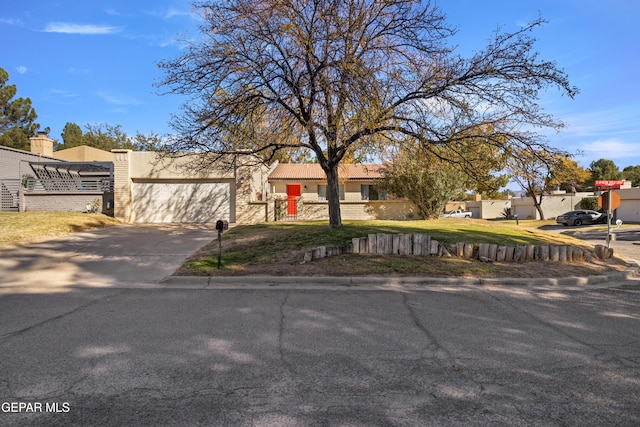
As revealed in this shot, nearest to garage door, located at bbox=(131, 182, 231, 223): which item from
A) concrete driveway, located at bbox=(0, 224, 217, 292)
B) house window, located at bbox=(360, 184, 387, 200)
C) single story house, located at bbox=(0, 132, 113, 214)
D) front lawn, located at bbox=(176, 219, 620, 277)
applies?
single story house, located at bbox=(0, 132, 113, 214)

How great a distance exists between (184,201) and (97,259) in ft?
34.8

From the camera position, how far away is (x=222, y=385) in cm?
356

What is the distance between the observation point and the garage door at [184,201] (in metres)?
21.0

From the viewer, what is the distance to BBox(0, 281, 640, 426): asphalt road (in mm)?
3121

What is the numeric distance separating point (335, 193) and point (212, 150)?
4266 millimetres

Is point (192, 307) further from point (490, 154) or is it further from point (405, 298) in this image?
point (490, 154)

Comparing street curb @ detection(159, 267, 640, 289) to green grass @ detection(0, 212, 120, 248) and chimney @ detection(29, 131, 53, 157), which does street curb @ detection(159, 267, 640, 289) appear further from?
chimney @ detection(29, 131, 53, 157)

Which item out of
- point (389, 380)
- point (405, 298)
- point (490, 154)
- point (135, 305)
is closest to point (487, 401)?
point (389, 380)

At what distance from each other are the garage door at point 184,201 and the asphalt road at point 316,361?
14135 millimetres

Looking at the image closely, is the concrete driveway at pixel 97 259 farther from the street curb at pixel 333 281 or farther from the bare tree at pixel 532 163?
the bare tree at pixel 532 163

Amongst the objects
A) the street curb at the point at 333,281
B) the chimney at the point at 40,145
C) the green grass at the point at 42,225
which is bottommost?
the street curb at the point at 333,281

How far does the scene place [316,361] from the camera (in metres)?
4.16

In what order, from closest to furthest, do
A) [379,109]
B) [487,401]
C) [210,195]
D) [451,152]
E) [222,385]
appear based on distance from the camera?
1. [487,401]
2. [222,385]
3. [379,109]
4. [451,152]
5. [210,195]

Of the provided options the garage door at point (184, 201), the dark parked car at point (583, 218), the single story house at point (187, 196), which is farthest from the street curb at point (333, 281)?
the dark parked car at point (583, 218)
